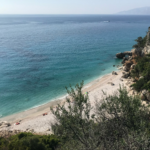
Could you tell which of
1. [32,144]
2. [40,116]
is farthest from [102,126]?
[40,116]

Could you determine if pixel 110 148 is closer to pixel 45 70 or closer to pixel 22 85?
pixel 22 85

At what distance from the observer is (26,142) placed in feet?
44.1

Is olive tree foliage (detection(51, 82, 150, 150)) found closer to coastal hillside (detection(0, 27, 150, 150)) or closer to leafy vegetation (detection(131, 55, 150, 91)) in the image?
coastal hillside (detection(0, 27, 150, 150))

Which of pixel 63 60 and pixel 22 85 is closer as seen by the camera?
pixel 22 85

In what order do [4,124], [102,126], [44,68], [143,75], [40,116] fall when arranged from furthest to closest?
[44,68]
[143,75]
[40,116]
[4,124]
[102,126]

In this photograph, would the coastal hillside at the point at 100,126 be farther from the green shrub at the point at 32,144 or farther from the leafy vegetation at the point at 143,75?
the leafy vegetation at the point at 143,75

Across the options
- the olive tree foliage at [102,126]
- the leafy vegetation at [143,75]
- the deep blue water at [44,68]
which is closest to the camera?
the olive tree foliage at [102,126]

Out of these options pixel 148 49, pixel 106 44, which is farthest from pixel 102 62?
pixel 106 44

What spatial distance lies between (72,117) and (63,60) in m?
39.5

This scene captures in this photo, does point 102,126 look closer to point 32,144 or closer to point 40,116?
point 32,144

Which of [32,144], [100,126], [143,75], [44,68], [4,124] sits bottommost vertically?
[4,124]

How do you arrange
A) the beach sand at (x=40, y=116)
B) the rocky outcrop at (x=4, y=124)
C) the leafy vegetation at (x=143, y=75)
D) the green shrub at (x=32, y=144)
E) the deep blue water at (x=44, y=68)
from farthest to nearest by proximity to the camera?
the deep blue water at (x=44, y=68) → the leafy vegetation at (x=143, y=75) → the rocky outcrop at (x=4, y=124) → the beach sand at (x=40, y=116) → the green shrub at (x=32, y=144)

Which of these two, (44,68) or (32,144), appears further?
(44,68)

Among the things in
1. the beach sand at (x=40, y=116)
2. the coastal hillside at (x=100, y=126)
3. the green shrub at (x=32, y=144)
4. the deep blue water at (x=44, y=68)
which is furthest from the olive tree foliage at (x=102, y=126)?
the deep blue water at (x=44, y=68)
